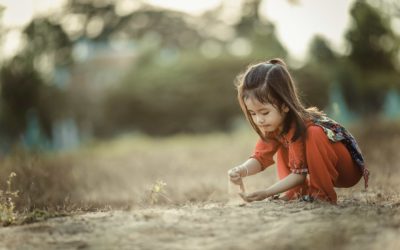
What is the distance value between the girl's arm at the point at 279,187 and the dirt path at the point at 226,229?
0.73ft

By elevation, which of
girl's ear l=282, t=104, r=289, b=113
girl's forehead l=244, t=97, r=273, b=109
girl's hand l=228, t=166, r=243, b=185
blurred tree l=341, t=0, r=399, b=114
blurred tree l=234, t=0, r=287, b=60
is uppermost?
blurred tree l=234, t=0, r=287, b=60

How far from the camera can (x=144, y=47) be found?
94.4ft

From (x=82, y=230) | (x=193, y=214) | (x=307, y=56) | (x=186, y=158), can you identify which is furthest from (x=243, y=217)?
(x=307, y=56)

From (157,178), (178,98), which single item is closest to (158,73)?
(178,98)

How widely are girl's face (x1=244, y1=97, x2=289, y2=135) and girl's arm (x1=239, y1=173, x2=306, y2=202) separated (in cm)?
34

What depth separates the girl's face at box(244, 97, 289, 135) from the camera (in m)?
3.55

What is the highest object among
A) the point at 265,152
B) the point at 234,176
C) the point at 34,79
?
the point at 34,79

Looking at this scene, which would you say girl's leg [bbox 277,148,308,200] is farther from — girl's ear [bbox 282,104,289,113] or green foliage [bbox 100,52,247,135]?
green foliage [bbox 100,52,247,135]

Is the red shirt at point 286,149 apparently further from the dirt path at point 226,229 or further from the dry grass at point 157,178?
the dry grass at point 157,178

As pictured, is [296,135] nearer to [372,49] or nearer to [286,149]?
[286,149]

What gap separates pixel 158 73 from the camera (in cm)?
2642

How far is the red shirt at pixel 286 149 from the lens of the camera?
3.55 meters

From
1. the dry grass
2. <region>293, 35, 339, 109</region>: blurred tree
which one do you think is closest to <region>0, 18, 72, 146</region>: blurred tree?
the dry grass

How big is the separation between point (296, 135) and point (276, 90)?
0.31 meters
